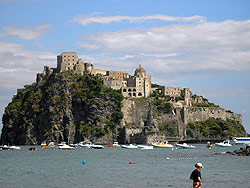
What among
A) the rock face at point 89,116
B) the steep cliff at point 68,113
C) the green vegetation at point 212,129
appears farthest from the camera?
the green vegetation at point 212,129

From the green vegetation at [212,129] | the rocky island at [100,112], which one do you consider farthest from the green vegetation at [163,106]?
the green vegetation at [212,129]

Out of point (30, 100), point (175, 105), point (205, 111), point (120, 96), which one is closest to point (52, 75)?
point (30, 100)

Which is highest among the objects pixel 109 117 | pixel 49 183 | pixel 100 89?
pixel 100 89

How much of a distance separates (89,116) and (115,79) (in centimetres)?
2561

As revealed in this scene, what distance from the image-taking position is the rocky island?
14412cm

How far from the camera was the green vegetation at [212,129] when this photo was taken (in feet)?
505

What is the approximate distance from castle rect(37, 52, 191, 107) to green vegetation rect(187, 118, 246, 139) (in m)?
11.6

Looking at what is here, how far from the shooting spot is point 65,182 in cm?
4347

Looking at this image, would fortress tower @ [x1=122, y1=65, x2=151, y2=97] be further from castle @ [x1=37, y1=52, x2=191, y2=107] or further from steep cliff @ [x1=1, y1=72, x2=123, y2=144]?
steep cliff @ [x1=1, y1=72, x2=123, y2=144]

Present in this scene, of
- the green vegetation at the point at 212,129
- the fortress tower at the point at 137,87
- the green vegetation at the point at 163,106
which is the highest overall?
the fortress tower at the point at 137,87

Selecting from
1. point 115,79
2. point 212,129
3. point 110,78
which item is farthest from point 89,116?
point 212,129

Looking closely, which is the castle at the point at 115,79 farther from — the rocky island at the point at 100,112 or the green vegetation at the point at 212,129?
the green vegetation at the point at 212,129

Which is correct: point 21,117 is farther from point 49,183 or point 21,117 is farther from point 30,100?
point 49,183

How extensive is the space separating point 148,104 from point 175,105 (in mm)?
13120
